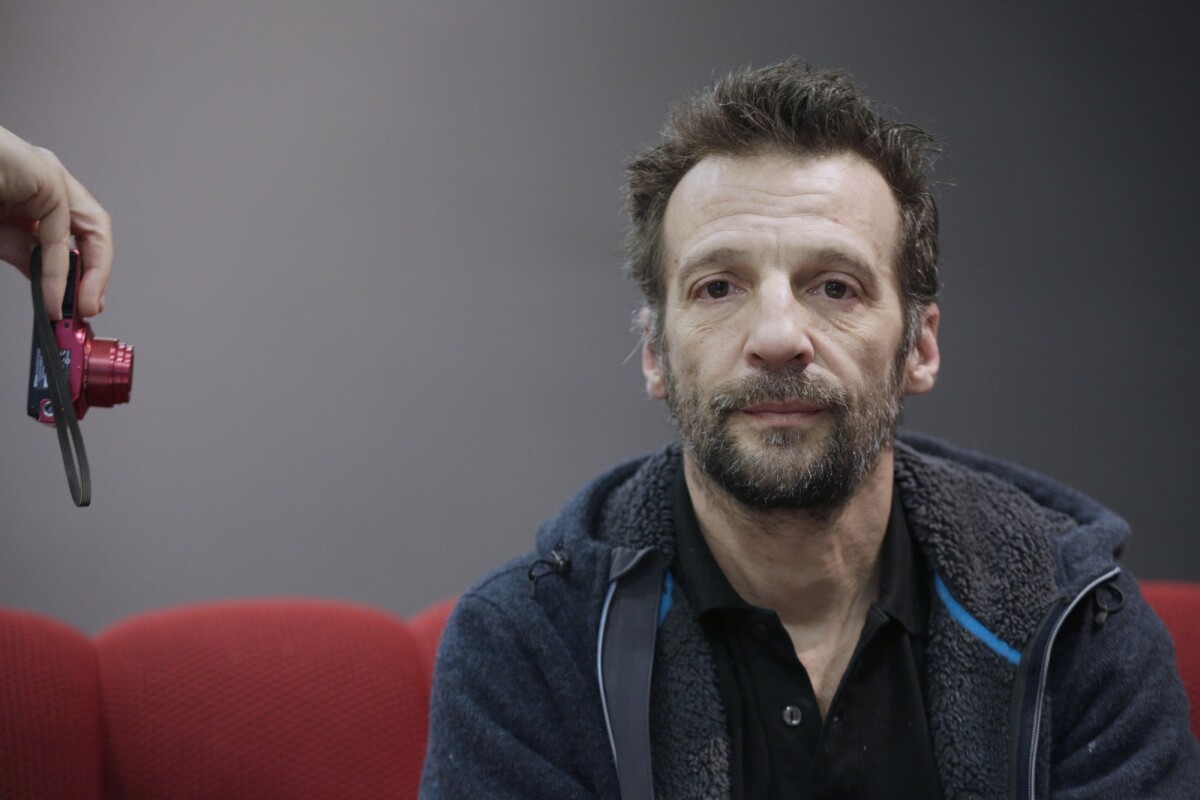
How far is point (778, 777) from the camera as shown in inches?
51.4

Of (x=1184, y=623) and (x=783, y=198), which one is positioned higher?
(x=783, y=198)

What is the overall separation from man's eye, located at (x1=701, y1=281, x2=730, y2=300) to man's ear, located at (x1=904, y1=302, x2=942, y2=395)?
10.4 inches

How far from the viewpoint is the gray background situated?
198 cm

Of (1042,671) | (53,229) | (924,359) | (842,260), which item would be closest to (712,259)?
(842,260)

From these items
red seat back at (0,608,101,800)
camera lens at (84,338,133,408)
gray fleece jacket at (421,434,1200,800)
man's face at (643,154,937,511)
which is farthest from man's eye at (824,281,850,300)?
red seat back at (0,608,101,800)

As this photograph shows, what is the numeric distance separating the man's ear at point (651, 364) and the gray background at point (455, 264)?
59cm

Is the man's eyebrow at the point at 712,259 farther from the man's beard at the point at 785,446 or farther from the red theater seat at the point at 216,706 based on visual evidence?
the red theater seat at the point at 216,706

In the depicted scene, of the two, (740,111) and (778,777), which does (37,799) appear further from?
(740,111)

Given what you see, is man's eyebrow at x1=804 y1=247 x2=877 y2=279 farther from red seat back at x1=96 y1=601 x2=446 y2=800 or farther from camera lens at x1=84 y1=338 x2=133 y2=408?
red seat back at x1=96 y1=601 x2=446 y2=800

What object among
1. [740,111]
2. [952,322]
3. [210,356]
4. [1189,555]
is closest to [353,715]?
[210,356]

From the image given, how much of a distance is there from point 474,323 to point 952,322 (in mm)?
911

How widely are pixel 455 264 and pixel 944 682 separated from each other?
116cm

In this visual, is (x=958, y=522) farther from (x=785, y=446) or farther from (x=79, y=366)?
(x=79, y=366)

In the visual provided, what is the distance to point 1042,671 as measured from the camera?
4.24ft
